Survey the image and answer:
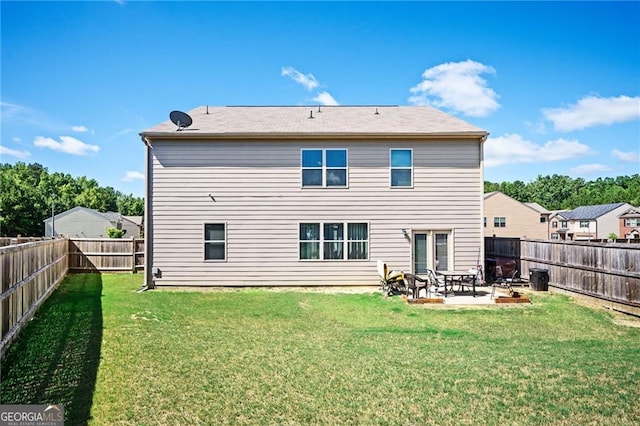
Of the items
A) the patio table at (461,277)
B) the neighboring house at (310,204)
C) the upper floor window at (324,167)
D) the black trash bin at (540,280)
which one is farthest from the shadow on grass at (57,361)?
the black trash bin at (540,280)

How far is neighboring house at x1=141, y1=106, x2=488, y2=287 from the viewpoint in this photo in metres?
12.9

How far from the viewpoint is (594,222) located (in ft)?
174

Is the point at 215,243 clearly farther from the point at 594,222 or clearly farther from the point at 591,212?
the point at 591,212

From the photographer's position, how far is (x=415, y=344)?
6.29 metres

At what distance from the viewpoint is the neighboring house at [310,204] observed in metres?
12.9

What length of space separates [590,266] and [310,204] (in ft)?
25.7

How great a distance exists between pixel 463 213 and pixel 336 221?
13.5 ft

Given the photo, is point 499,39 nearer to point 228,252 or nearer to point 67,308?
point 228,252

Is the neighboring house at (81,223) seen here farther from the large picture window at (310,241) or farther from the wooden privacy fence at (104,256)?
the large picture window at (310,241)

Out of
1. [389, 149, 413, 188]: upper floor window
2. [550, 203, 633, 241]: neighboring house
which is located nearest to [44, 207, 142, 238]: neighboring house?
[389, 149, 413, 188]: upper floor window

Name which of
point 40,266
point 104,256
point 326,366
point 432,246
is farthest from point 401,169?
point 104,256

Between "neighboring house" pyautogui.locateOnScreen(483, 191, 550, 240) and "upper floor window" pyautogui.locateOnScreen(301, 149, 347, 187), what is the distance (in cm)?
3139

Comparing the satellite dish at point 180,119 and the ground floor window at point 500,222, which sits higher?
the satellite dish at point 180,119

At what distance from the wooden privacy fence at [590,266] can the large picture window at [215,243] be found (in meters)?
9.81
